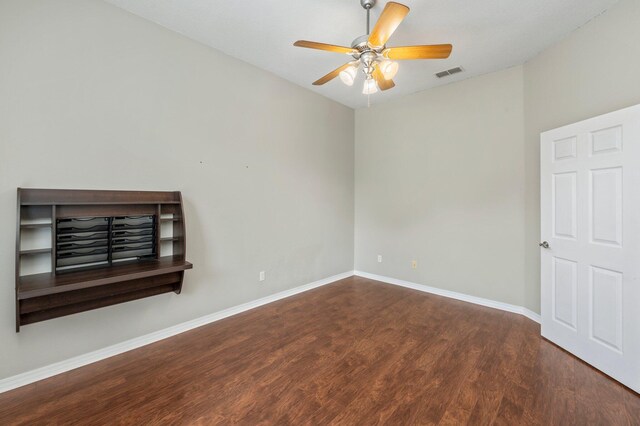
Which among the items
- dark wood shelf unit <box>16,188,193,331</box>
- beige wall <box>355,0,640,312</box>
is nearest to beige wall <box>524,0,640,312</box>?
beige wall <box>355,0,640,312</box>

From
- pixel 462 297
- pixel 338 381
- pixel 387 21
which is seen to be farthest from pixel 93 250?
pixel 462 297

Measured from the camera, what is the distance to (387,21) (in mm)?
1933

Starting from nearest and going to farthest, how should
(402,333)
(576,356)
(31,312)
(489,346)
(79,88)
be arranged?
(31,312) → (79,88) → (576,356) → (489,346) → (402,333)

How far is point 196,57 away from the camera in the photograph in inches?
120

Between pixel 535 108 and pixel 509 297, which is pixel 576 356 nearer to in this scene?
pixel 509 297

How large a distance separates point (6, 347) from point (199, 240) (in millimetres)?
1578

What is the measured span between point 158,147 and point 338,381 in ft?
8.82

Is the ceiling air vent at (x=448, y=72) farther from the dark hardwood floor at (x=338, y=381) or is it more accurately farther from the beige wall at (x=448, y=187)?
the dark hardwood floor at (x=338, y=381)

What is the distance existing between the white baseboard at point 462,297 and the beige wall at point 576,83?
0.11 m

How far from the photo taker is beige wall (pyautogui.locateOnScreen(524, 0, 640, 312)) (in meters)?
2.31

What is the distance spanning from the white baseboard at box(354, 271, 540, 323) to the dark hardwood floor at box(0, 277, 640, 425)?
193 mm

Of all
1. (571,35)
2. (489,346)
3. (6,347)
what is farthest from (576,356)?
(6,347)

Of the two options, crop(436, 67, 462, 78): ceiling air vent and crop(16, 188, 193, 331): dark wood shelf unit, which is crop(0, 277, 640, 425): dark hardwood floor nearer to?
crop(16, 188, 193, 331): dark wood shelf unit

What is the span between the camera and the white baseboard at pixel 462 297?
11.2 feet
